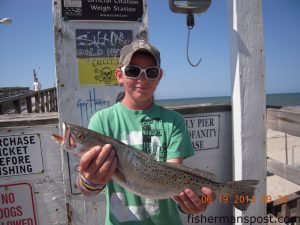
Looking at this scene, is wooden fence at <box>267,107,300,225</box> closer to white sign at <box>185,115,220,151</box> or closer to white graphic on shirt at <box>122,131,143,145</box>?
white sign at <box>185,115,220,151</box>

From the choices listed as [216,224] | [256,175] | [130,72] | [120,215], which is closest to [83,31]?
[130,72]

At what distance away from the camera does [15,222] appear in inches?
132

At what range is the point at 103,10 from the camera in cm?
319

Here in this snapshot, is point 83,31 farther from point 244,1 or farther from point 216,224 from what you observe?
point 216,224

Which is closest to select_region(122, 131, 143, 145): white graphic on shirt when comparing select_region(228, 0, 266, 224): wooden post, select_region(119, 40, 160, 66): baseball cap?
select_region(119, 40, 160, 66): baseball cap

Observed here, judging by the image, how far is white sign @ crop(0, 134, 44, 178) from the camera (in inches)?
127

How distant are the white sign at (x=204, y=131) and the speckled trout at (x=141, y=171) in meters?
1.65

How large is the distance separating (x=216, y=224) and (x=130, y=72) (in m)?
2.97

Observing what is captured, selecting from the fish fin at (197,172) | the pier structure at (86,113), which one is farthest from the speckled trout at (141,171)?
the pier structure at (86,113)

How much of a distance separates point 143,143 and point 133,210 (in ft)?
1.85

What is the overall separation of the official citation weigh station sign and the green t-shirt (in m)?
1.37

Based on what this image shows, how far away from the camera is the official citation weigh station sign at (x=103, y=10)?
3.11 m

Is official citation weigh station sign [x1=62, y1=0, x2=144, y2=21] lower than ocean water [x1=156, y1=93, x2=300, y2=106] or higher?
higher

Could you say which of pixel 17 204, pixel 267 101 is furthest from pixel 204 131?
pixel 267 101
